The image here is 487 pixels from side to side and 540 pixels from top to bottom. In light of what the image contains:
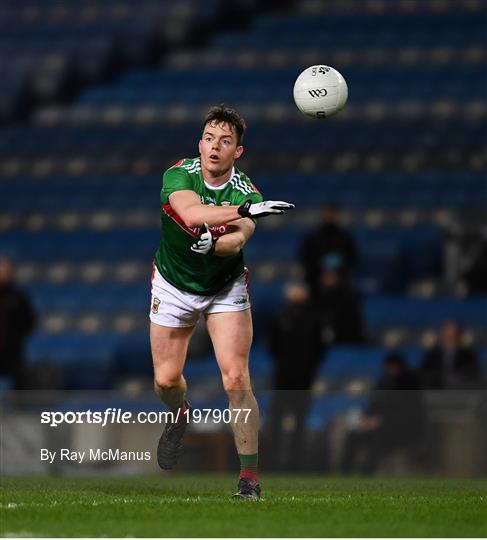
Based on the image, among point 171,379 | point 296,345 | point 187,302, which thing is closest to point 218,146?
point 187,302

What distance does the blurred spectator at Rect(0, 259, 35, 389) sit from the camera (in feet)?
48.7

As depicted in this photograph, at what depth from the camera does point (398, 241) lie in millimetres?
17547

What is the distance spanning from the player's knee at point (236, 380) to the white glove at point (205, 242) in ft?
2.36

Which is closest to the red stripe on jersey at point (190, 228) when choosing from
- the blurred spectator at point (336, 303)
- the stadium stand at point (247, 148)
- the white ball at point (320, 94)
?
the white ball at point (320, 94)

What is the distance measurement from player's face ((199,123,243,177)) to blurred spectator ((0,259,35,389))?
690cm

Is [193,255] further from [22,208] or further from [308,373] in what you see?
[22,208]

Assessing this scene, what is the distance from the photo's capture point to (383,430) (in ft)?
40.3

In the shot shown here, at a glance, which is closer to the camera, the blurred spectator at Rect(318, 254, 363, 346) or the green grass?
the green grass

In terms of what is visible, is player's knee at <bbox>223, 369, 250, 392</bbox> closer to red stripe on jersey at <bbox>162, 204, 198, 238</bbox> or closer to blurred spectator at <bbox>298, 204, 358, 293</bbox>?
red stripe on jersey at <bbox>162, 204, 198, 238</bbox>

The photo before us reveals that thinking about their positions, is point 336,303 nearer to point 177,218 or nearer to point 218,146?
point 177,218

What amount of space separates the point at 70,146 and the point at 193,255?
1369 centimetres

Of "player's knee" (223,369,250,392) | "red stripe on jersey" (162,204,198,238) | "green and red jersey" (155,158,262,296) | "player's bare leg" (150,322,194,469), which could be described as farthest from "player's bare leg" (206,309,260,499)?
"red stripe on jersey" (162,204,198,238)

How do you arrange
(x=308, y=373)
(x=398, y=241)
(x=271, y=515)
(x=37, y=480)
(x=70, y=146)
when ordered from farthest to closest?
1. (x=70, y=146)
2. (x=398, y=241)
3. (x=308, y=373)
4. (x=37, y=480)
5. (x=271, y=515)

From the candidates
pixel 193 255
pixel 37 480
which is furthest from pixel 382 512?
pixel 37 480
